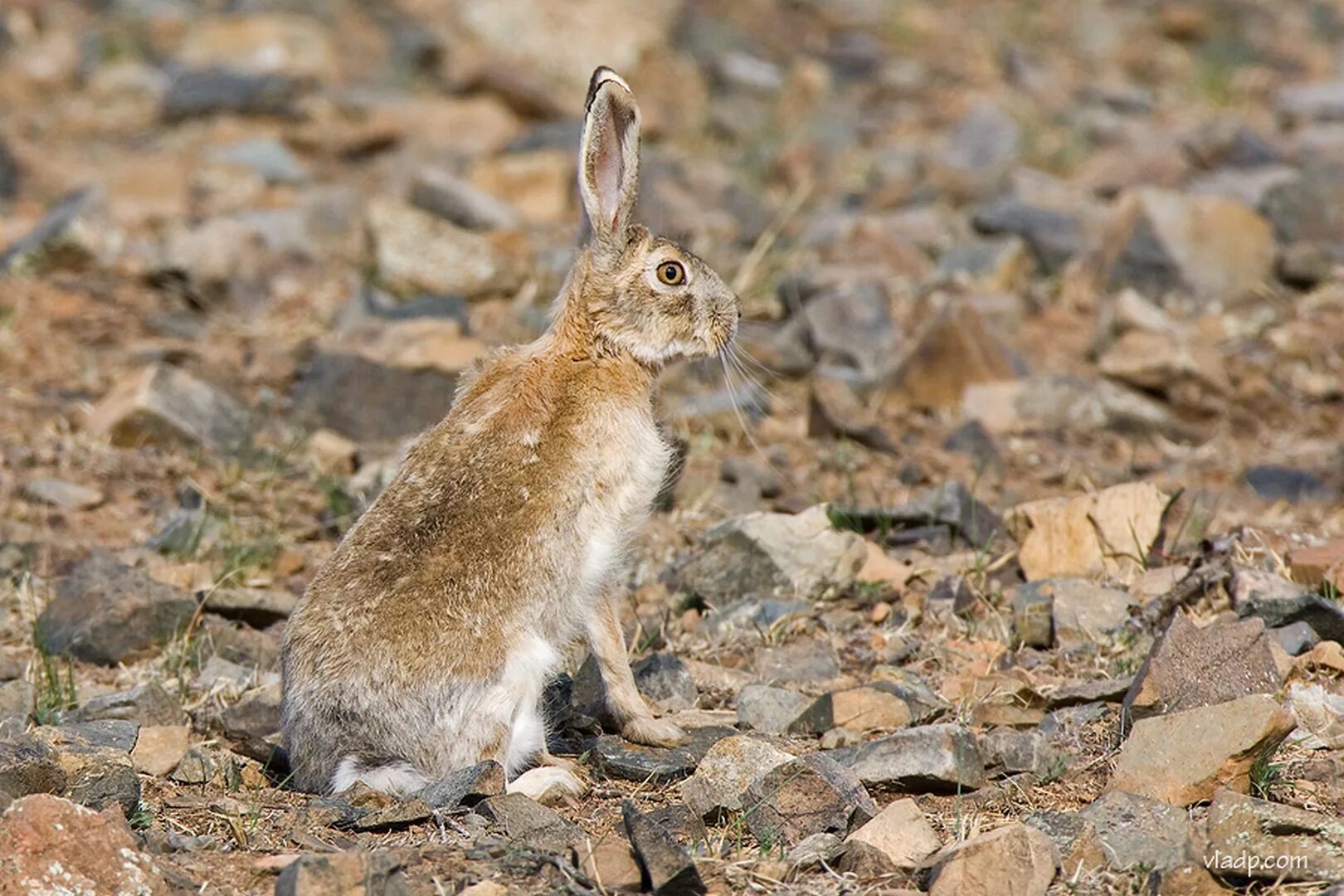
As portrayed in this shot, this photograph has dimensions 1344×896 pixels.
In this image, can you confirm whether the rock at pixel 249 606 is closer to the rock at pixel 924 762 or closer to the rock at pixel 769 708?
the rock at pixel 769 708

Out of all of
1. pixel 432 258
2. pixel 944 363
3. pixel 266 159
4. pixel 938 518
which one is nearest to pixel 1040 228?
pixel 944 363

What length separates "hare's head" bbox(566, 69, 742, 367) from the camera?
650 centimetres

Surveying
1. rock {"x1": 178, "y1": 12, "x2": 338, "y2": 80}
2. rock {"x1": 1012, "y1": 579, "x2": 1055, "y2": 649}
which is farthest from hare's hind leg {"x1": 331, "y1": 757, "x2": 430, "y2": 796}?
rock {"x1": 178, "y1": 12, "x2": 338, "y2": 80}

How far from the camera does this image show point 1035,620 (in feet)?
22.9

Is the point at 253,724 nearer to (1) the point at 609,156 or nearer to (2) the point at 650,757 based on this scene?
(2) the point at 650,757

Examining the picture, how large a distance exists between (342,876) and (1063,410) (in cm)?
616

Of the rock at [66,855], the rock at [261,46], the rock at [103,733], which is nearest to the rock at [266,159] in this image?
the rock at [261,46]

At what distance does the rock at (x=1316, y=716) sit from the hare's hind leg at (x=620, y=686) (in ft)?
6.66

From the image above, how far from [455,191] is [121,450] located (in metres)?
3.64

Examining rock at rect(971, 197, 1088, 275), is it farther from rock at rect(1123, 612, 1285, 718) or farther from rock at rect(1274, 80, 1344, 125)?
rock at rect(1123, 612, 1285, 718)

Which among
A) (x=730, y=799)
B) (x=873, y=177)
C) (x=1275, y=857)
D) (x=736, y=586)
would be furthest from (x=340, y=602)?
(x=873, y=177)

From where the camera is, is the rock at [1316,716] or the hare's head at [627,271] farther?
the hare's head at [627,271]

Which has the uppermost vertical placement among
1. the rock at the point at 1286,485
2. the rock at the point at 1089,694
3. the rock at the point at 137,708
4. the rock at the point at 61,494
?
the rock at the point at 1089,694

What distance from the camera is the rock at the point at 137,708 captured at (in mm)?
6336
